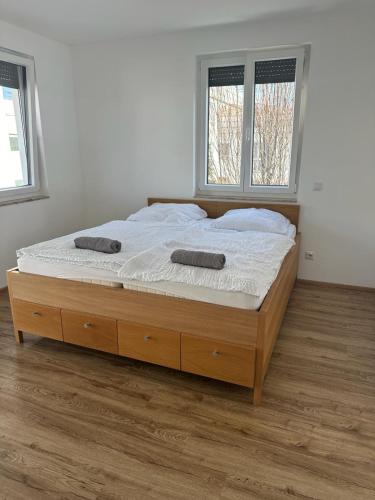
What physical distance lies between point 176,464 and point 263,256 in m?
1.31

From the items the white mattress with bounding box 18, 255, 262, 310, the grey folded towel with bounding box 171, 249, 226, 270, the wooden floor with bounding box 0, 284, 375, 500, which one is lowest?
the wooden floor with bounding box 0, 284, 375, 500

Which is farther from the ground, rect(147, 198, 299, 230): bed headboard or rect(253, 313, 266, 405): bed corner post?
rect(147, 198, 299, 230): bed headboard

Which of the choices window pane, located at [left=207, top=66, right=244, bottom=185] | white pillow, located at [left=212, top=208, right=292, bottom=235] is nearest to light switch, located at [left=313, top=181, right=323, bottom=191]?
white pillow, located at [left=212, top=208, right=292, bottom=235]

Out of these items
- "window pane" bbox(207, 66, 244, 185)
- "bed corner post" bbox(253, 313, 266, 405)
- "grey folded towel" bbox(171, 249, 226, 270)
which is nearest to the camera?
"bed corner post" bbox(253, 313, 266, 405)

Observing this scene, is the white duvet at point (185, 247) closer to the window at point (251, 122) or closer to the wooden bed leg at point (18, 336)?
the wooden bed leg at point (18, 336)

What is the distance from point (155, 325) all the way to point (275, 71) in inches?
107

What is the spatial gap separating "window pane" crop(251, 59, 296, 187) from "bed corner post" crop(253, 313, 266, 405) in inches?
85.6

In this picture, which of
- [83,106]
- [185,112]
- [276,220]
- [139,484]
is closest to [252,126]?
→ [185,112]

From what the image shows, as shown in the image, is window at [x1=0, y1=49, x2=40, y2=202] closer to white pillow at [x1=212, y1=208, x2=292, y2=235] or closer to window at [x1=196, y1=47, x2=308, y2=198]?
window at [x1=196, y1=47, x2=308, y2=198]

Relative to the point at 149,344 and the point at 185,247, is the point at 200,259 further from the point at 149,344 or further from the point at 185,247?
the point at 149,344

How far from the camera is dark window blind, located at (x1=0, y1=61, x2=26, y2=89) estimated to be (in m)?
3.31

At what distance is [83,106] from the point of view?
410 cm

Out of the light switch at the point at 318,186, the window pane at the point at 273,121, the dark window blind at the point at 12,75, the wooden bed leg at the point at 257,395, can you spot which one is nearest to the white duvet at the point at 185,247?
the wooden bed leg at the point at 257,395

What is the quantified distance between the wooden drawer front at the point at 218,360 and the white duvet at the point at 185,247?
1.03 feet
